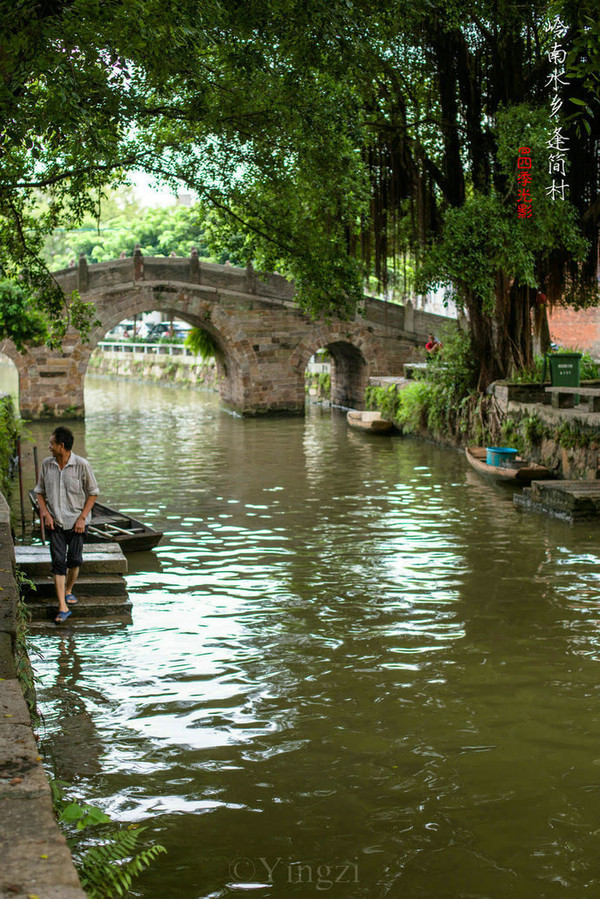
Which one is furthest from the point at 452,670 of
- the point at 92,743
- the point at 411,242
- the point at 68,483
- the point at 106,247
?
the point at 106,247

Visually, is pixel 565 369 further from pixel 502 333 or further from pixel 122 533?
pixel 122 533

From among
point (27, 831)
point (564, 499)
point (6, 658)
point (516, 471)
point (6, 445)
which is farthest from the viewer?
point (516, 471)

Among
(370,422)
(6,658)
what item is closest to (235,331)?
(370,422)

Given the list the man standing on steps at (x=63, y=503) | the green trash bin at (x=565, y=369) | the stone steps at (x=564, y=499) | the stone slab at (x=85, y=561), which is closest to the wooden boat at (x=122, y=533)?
the stone slab at (x=85, y=561)

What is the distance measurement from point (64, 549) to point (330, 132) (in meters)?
6.37

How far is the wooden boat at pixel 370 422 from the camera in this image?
2209 cm

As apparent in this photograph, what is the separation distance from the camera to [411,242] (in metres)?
17.7

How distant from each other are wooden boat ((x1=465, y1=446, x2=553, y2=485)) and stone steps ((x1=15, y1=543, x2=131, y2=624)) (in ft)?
23.6

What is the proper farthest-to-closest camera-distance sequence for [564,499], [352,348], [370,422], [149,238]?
[149,238]
[352,348]
[370,422]
[564,499]

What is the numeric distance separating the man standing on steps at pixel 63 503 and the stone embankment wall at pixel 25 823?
11.2 ft

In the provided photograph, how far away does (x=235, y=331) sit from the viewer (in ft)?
89.0

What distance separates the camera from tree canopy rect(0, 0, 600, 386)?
24.1 ft

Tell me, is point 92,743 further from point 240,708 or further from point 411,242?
point 411,242

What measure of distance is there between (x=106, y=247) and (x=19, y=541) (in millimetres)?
37951
